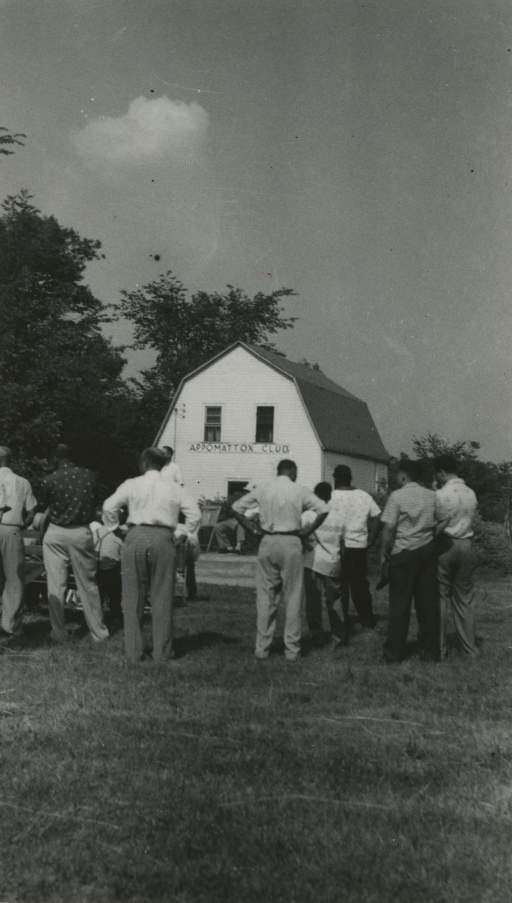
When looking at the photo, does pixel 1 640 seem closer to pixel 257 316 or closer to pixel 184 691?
pixel 184 691

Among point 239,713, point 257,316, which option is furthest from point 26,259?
point 239,713

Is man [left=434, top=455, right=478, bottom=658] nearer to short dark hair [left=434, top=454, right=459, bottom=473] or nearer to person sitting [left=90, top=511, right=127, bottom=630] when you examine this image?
short dark hair [left=434, top=454, right=459, bottom=473]

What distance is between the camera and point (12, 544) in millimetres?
10625

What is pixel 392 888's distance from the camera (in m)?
3.97

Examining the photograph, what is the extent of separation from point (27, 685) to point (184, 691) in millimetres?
1196

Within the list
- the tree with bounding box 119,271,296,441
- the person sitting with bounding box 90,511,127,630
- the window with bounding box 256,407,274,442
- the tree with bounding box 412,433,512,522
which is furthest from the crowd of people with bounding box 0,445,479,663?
the tree with bounding box 119,271,296,441

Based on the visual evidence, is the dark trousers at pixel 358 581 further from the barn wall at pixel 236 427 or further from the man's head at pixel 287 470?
the barn wall at pixel 236 427

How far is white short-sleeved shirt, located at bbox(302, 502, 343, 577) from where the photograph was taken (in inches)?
434

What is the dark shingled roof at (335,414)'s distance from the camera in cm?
4353

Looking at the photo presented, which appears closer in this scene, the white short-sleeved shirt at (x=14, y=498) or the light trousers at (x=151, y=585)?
the light trousers at (x=151, y=585)

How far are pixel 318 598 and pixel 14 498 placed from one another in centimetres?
353

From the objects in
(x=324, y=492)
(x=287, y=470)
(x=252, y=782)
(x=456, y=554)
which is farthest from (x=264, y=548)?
(x=252, y=782)

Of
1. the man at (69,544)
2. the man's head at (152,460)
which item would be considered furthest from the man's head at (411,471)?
the man at (69,544)

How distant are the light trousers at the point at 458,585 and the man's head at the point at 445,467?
2.02 feet
